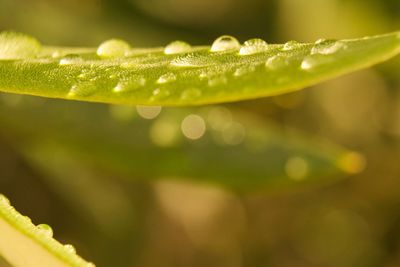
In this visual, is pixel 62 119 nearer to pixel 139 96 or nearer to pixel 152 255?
pixel 152 255

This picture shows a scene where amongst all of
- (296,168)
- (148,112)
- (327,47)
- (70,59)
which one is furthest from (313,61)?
(148,112)

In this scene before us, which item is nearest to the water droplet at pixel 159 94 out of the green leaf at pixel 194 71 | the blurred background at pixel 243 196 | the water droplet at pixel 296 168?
the green leaf at pixel 194 71

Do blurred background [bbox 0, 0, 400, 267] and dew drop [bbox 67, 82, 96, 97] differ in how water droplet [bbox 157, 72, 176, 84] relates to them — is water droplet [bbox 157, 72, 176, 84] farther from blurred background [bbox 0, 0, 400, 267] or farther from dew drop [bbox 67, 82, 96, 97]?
blurred background [bbox 0, 0, 400, 267]

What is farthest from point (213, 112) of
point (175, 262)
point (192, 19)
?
point (175, 262)

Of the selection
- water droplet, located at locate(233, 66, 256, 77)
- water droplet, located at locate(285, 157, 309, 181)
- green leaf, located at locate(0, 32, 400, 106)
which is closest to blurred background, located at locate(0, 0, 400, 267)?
water droplet, located at locate(285, 157, 309, 181)

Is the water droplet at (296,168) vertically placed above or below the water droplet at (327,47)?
above

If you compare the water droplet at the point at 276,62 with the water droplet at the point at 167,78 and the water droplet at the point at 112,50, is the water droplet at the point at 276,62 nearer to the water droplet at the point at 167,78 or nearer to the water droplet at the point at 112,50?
the water droplet at the point at 167,78

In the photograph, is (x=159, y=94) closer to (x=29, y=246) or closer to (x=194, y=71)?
(x=194, y=71)
